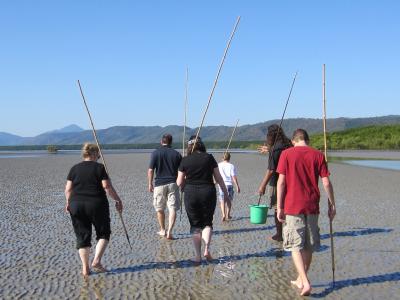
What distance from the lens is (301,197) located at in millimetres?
5535

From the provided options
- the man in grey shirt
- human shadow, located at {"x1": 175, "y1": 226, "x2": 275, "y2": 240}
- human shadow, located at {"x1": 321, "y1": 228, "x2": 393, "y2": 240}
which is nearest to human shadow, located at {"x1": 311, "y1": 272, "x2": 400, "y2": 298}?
human shadow, located at {"x1": 321, "y1": 228, "x2": 393, "y2": 240}

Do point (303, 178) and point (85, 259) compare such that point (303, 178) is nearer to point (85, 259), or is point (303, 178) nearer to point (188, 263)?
point (188, 263)

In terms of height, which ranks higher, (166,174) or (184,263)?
(166,174)

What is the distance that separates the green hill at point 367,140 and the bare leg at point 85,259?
198 ft

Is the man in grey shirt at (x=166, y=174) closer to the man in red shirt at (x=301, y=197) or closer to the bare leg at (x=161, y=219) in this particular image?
the bare leg at (x=161, y=219)

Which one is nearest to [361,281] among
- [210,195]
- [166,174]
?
[210,195]

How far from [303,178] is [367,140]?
6828 cm

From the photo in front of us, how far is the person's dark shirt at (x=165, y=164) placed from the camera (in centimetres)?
841

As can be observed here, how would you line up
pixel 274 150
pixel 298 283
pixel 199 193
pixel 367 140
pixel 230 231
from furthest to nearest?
pixel 367 140
pixel 230 231
pixel 274 150
pixel 199 193
pixel 298 283

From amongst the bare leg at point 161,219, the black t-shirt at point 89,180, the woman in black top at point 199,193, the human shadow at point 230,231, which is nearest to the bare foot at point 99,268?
the black t-shirt at point 89,180

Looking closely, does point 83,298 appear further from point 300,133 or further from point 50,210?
point 50,210

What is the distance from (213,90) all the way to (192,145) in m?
1.25

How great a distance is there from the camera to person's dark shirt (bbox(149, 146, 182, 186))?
8406 mm

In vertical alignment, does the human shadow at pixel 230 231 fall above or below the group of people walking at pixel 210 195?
below
